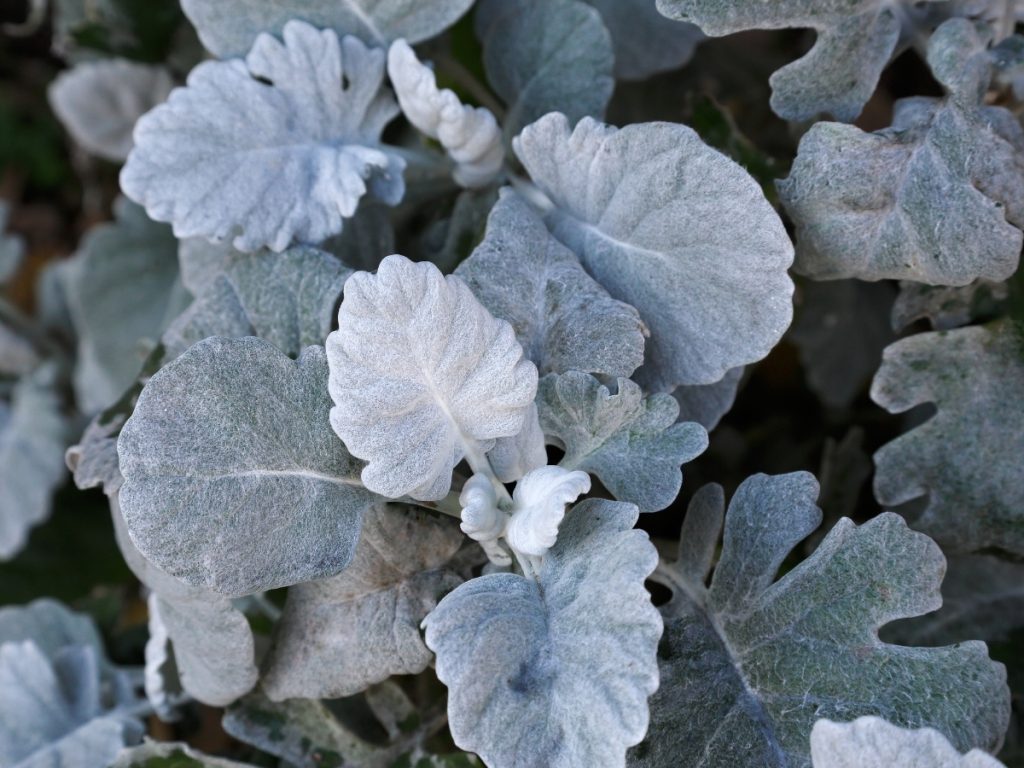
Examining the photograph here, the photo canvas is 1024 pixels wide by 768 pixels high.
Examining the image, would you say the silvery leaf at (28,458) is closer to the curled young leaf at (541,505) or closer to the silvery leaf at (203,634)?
the silvery leaf at (203,634)

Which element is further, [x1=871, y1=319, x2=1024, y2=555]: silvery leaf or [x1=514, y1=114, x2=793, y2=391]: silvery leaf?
[x1=871, y1=319, x2=1024, y2=555]: silvery leaf

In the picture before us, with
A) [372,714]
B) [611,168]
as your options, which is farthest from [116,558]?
[611,168]

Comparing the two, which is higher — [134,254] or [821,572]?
[821,572]

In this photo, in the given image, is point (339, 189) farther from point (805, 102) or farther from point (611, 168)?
point (805, 102)

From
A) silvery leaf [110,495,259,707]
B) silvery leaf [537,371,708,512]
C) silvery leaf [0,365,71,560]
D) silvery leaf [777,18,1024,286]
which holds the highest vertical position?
silvery leaf [777,18,1024,286]

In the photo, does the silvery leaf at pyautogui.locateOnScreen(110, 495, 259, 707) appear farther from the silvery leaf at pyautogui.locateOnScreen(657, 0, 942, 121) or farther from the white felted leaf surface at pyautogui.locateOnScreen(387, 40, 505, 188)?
the silvery leaf at pyautogui.locateOnScreen(657, 0, 942, 121)

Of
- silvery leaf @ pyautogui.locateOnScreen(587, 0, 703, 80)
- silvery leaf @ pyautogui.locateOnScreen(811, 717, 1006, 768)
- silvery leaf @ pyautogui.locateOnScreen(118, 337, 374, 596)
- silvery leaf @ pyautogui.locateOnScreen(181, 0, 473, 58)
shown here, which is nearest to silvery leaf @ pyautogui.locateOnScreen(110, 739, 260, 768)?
silvery leaf @ pyautogui.locateOnScreen(118, 337, 374, 596)

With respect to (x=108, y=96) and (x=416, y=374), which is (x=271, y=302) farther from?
(x=108, y=96)
